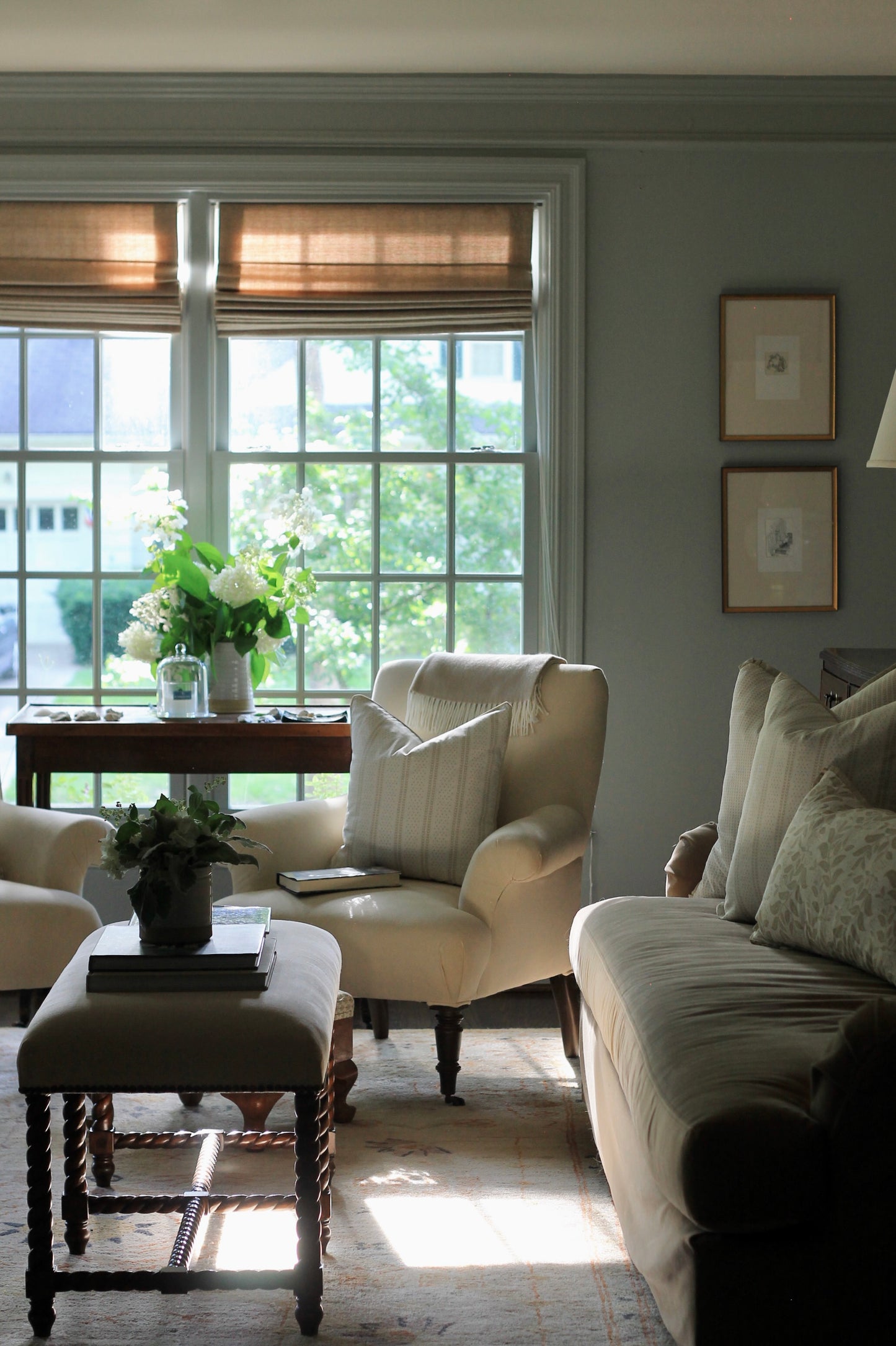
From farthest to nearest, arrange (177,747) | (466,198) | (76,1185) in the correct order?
1. (466,198)
2. (177,747)
3. (76,1185)

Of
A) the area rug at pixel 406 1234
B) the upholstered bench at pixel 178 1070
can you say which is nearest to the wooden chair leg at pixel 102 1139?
the area rug at pixel 406 1234

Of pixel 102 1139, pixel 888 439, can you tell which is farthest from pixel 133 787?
pixel 888 439

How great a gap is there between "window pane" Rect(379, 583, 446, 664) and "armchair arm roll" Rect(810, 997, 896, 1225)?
2649 millimetres

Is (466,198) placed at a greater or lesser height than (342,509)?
greater

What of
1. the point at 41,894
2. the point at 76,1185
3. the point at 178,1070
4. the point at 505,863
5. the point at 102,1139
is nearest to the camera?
the point at 178,1070

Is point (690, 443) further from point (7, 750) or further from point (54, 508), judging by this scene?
point (7, 750)

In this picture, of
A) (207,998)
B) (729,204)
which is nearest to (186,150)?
(729,204)

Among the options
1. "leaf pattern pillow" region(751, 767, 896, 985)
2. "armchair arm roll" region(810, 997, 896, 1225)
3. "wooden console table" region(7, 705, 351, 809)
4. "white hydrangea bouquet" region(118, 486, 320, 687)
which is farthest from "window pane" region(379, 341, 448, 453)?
"armchair arm roll" region(810, 997, 896, 1225)

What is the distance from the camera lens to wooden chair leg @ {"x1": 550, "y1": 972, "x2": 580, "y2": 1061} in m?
3.10

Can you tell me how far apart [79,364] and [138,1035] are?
273 centimetres

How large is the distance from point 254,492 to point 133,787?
1.05 meters

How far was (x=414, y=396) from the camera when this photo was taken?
Result: 402 centimetres

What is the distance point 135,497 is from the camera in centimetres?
404

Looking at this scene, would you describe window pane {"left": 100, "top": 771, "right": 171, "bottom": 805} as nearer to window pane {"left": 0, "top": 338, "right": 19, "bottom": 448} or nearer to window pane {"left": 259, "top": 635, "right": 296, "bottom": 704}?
window pane {"left": 259, "top": 635, "right": 296, "bottom": 704}
